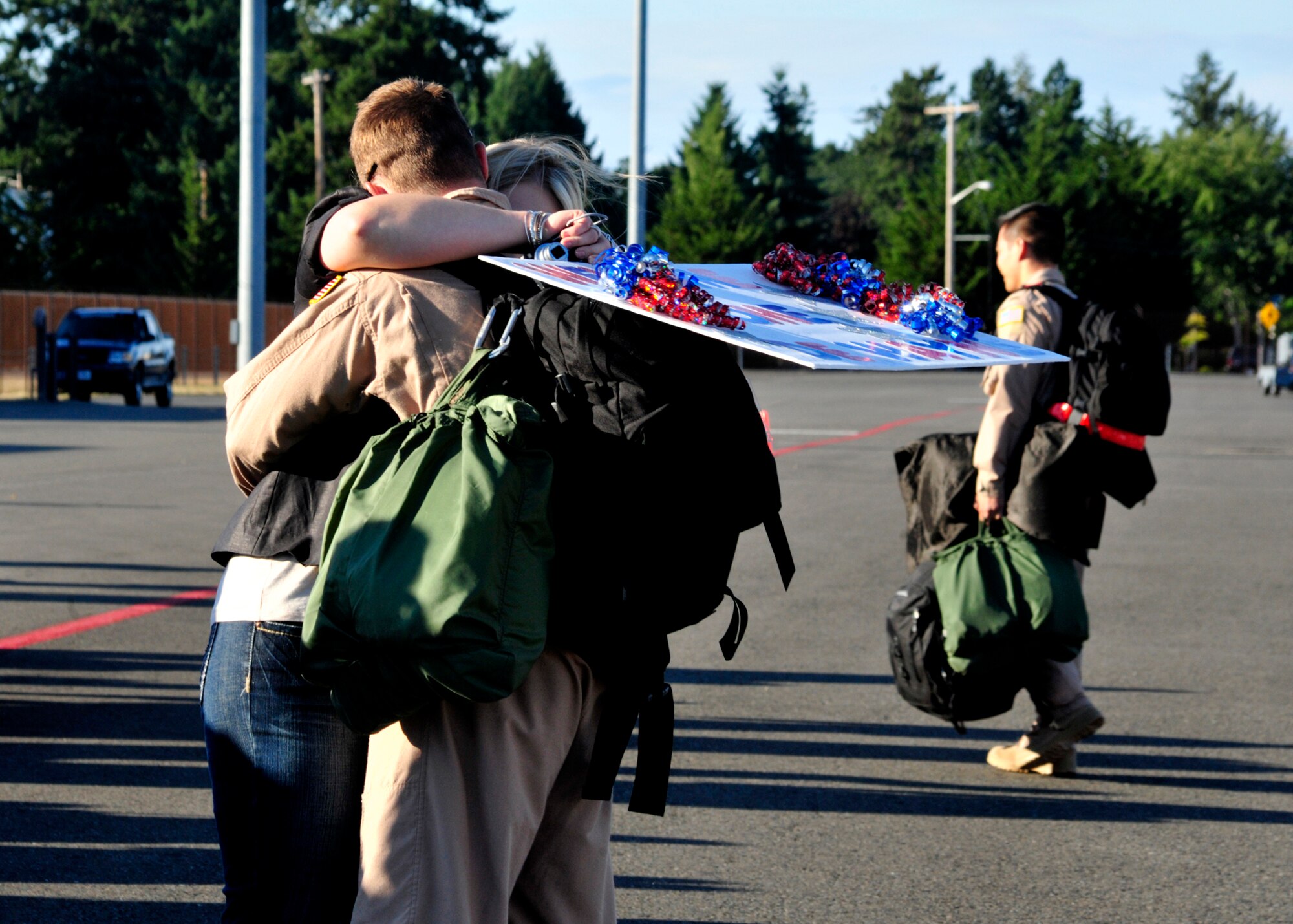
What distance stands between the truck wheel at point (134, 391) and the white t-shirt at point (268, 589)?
26.0 m

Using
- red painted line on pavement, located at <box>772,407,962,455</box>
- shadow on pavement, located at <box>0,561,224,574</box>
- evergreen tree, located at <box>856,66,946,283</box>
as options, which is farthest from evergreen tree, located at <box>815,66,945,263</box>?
shadow on pavement, located at <box>0,561,224,574</box>

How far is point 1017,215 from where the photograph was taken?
16.4ft

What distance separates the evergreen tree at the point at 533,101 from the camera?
244ft

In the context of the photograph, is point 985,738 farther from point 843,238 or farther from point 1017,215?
point 843,238

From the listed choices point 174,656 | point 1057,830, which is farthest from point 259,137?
point 1057,830

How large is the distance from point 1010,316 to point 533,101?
75272mm

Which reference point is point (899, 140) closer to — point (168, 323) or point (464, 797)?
point (168, 323)

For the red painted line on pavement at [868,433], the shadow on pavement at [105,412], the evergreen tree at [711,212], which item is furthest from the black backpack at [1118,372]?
the evergreen tree at [711,212]

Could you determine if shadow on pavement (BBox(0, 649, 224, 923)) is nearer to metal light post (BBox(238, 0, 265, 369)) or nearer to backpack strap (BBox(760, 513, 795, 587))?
backpack strap (BBox(760, 513, 795, 587))

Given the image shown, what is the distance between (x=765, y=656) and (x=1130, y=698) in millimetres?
1539

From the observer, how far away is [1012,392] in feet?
15.6

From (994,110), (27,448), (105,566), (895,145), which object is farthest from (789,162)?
(105,566)

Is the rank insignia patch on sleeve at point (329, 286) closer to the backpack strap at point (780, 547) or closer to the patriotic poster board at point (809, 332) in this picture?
the patriotic poster board at point (809, 332)

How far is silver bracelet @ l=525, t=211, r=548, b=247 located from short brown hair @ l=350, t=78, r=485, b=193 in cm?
19
